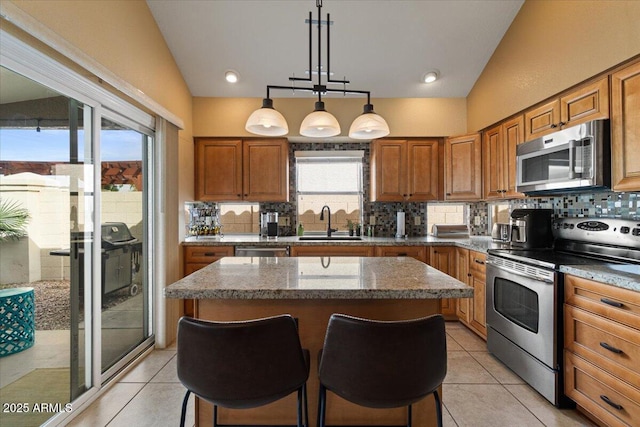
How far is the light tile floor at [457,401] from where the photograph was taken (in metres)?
1.96

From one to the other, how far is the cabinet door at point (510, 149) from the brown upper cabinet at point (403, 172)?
885 millimetres

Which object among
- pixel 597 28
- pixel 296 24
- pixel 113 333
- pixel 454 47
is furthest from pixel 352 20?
pixel 113 333

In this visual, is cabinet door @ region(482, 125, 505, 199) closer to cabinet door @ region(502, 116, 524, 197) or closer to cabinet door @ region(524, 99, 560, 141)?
cabinet door @ region(502, 116, 524, 197)

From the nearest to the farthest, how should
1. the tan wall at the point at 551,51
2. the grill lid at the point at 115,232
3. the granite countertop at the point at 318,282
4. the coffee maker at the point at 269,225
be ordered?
the granite countertop at the point at 318,282 < the tan wall at the point at 551,51 < the grill lid at the point at 115,232 < the coffee maker at the point at 269,225

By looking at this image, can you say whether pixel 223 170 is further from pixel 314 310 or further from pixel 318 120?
pixel 314 310

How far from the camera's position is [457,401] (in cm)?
216

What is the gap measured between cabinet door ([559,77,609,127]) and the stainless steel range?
2.55 ft

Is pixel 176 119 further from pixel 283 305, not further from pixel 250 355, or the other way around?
pixel 250 355

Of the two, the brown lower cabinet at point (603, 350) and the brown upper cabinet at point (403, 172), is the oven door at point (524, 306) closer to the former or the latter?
the brown lower cabinet at point (603, 350)

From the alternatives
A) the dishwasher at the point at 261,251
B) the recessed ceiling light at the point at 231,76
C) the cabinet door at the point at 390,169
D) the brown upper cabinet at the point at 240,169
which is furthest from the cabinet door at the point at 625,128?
the recessed ceiling light at the point at 231,76

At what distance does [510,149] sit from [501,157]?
0.15 m

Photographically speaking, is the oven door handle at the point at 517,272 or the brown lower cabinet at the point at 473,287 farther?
the brown lower cabinet at the point at 473,287

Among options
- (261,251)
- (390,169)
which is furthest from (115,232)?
(390,169)

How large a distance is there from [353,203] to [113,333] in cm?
305
